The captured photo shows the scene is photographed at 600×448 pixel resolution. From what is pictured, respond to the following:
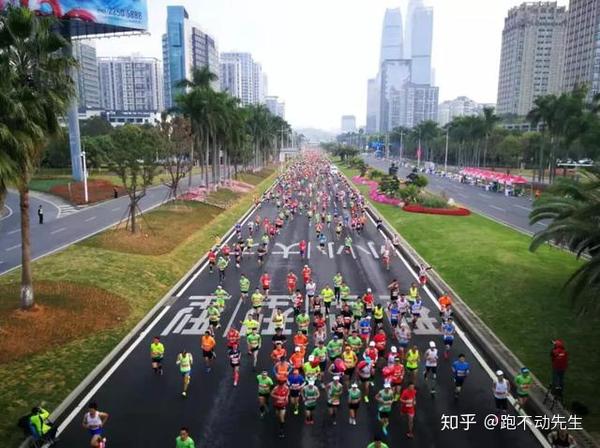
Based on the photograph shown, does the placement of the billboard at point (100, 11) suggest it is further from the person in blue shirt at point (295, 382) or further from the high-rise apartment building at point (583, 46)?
the high-rise apartment building at point (583, 46)

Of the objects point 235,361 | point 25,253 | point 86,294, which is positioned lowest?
point 86,294

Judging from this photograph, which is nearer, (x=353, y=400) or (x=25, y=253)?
(x=353, y=400)

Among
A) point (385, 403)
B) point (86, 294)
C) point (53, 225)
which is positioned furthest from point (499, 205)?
point (385, 403)

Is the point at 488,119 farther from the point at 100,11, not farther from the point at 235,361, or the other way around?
the point at 235,361

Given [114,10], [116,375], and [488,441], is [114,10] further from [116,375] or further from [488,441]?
[488,441]

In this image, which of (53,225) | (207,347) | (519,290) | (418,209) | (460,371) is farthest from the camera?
(418,209)

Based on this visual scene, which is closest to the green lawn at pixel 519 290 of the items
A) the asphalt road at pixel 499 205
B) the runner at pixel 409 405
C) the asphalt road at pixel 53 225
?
the asphalt road at pixel 499 205

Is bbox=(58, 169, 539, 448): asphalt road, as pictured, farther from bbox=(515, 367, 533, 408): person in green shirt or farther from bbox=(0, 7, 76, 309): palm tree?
bbox=(0, 7, 76, 309): palm tree
